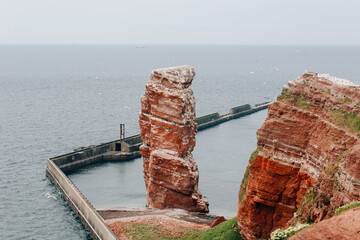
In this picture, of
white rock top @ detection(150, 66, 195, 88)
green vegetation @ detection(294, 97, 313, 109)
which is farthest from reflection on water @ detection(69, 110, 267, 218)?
green vegetation @ detection(294, 97, 313, 109)

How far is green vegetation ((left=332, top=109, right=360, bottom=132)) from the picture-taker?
843 inches

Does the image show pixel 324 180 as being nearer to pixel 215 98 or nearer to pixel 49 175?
pixel 49 175

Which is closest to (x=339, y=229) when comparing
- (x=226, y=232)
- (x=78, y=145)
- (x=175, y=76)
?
(x=226, y=232)

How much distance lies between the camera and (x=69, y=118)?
337 ft

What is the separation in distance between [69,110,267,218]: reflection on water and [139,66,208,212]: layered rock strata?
6581mm

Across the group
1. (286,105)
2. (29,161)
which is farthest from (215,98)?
(286,105)

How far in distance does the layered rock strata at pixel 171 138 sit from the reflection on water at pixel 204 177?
6.58 m

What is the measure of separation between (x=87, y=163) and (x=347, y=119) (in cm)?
5236

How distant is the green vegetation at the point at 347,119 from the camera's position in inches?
843

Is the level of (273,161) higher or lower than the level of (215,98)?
higher

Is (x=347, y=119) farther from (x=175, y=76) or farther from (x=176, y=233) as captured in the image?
(x=175, y=76)

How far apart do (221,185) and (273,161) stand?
108 feet

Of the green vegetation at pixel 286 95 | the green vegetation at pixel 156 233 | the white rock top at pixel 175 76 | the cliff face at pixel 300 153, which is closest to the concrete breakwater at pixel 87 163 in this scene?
the green vegetation at pixel 156 233

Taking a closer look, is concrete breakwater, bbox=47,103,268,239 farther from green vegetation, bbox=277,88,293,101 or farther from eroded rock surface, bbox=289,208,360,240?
eroded rock surface, bbox=289,208,360,240
